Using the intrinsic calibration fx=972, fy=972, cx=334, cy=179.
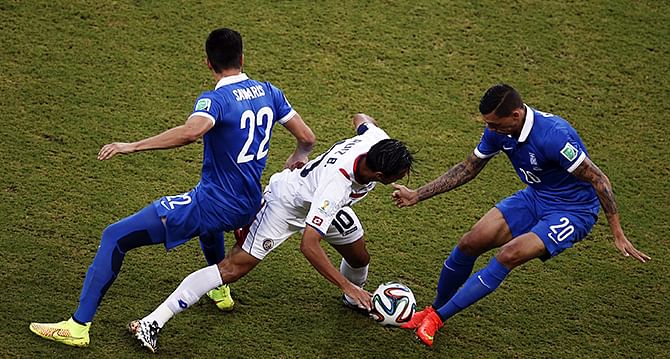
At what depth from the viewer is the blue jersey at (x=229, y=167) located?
224 inches

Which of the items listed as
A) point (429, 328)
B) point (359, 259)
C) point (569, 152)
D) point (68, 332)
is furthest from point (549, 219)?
point (68, 332)

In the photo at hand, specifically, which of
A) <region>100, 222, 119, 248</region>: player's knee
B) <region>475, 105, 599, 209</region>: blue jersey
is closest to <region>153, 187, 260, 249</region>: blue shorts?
<region>100, 222, 119, 248</region>: player's knee

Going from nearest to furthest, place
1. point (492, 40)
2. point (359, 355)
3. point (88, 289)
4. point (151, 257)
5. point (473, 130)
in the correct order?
point (88, 289)
point (359, 355)
point (151, 257)
point (473, 130)
point (492, 40)

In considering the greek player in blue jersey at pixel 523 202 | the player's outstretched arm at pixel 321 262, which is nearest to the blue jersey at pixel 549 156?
the greek player in blue jersey at pixel 523 202

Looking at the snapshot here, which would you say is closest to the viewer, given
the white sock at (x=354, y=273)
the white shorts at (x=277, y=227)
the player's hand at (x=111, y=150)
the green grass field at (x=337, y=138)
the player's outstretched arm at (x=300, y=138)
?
the player's hand at (x=111, y=150)

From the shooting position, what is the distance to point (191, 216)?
5.81 m

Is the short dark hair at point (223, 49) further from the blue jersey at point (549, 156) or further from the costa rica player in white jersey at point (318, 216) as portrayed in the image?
the blue jersey at point (549, 156)

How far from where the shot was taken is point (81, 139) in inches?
308

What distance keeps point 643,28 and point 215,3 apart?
425 cm

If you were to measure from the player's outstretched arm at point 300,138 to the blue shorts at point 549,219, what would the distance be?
130 cm

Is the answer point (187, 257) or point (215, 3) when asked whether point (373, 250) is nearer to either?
point (187, 257)

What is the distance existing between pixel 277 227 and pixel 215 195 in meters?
0.45

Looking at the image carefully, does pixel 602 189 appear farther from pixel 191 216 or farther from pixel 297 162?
pixel 191 216

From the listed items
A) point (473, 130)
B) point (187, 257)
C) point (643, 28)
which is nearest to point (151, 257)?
point (187, 257)
